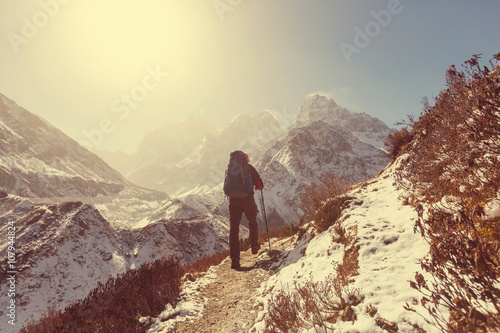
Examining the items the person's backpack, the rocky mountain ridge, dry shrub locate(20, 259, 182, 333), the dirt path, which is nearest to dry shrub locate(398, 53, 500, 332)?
the dirt path

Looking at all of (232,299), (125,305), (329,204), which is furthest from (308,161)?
(125,305)

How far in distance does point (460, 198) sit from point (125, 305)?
5.99m

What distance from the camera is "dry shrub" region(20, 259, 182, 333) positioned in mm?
4129

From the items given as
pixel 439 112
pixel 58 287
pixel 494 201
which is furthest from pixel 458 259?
pixel 58 287

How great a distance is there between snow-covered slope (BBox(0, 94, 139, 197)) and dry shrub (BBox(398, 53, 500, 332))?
73849 mm

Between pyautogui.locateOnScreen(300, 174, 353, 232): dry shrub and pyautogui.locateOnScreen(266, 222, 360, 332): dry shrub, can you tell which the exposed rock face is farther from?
pyautogui.locateOnScreen(266, 222, 360, 332): dry shrub

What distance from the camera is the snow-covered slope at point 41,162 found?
58125mm

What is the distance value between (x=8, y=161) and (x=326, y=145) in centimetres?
14021

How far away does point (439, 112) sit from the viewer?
18.8ft

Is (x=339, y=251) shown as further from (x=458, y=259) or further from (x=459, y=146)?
(x=459, y=146)

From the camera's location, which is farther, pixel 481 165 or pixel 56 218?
pixel 56 218

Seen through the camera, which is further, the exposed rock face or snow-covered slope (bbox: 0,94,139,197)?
the exposed rock face

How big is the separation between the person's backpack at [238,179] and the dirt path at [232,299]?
6.84ft

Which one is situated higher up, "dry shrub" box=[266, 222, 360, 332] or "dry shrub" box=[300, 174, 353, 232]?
"dry shrub" box=[300, 174, 353, 232]
